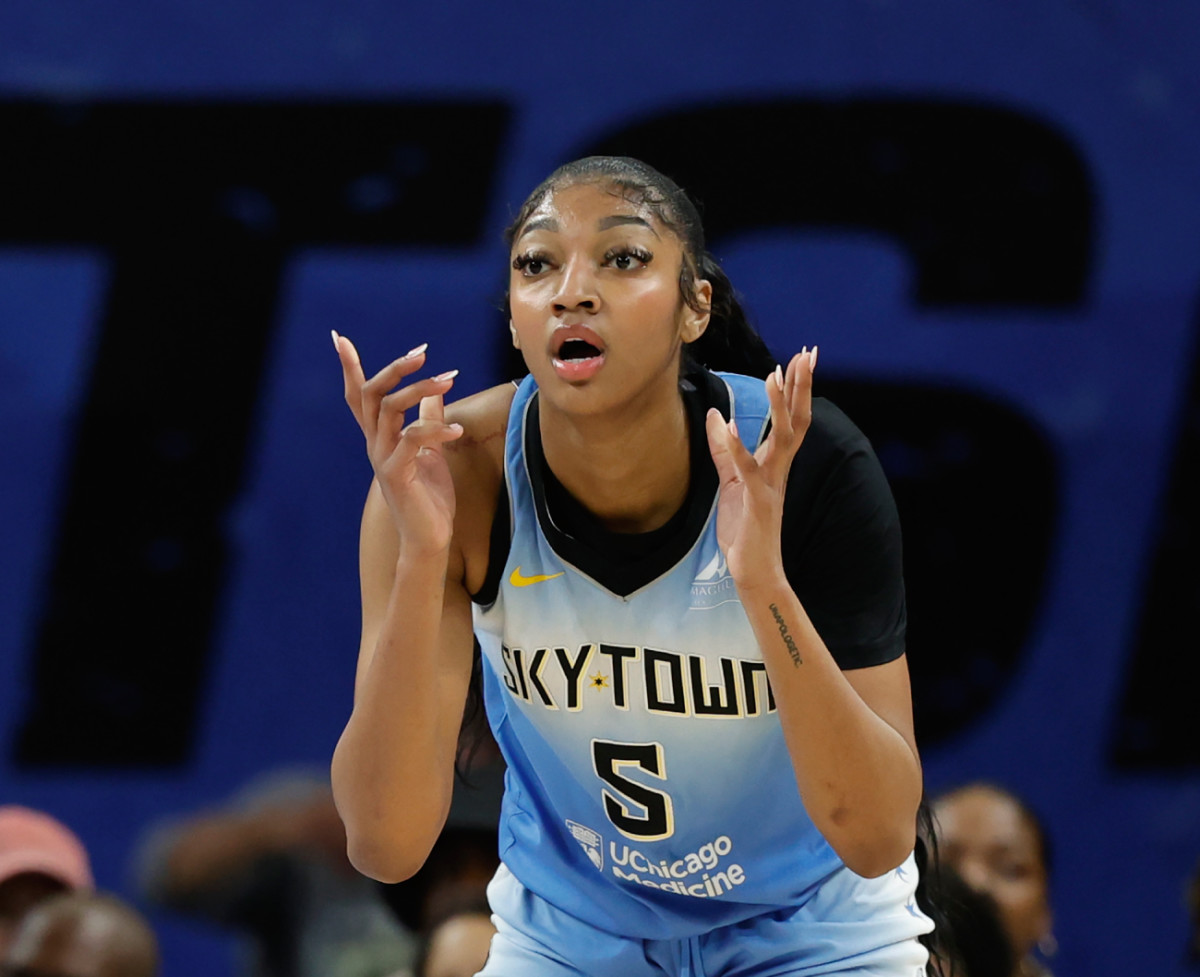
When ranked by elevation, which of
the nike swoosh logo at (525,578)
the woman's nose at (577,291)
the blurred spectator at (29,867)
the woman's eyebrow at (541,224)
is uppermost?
the woman's eyebrow at (541,224)

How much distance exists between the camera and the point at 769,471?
192 centimetres

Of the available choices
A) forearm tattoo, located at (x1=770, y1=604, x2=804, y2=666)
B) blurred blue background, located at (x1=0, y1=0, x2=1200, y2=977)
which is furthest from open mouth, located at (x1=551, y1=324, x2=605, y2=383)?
blurred blue background, located at (x1=0, y1=0, x2=1200, y2=977)

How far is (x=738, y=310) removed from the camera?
2.47 metres

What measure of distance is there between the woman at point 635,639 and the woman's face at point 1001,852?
1714 mm

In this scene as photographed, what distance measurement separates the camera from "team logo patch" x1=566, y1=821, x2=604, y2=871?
2266 millimetres

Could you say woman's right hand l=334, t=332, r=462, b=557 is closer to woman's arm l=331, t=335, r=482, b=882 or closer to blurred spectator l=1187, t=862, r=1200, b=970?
woman's arm l=331, t=335, r=482, b=882

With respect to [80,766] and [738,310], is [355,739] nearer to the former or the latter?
[738,310]

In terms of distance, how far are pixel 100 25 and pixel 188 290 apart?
741 millimetres

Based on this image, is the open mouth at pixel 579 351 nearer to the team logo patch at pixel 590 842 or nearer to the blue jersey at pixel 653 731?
the blue jersey at pixel 653 731

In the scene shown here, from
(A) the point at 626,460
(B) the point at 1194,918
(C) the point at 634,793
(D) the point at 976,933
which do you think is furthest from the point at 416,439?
(B) the point at 1194,918

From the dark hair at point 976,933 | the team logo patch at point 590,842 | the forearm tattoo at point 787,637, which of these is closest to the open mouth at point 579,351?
the forearm tattoo at point 787,637

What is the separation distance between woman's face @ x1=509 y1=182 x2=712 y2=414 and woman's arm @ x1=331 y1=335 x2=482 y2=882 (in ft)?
0.58

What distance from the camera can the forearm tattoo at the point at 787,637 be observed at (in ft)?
6.34

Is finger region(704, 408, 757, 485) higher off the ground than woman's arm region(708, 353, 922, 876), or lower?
higher
